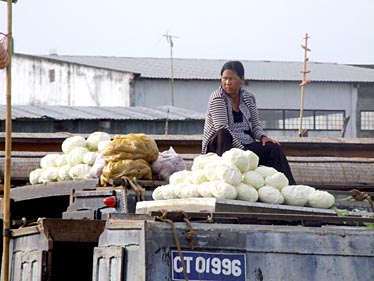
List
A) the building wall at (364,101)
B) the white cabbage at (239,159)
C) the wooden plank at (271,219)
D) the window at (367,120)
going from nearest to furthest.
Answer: the wooden plank at (271,219)
the white cabbage at (239,159)
the building wall at (364,101)
the window at (367,120)

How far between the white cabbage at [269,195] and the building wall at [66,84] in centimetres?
2619

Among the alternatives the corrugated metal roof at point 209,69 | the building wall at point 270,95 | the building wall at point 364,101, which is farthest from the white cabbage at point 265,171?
the building wall at point 364,101

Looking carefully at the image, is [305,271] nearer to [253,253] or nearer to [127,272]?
[253,253]

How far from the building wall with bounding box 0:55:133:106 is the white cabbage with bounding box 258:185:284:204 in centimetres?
2619

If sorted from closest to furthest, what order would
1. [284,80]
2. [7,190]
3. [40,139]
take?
Answer: [7,190], [40,139], [284,80]

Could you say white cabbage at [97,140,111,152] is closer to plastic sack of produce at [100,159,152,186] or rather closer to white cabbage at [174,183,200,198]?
plastic sack of produce at [100,159,152,186]

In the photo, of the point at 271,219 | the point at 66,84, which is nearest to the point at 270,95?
the point at 66,84

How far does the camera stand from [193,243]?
537 centimetres

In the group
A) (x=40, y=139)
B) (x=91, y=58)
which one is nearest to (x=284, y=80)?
(x=91, y=58)

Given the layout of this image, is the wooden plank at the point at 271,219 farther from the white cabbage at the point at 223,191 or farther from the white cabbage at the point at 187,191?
the white cabbage at the point at 187,191

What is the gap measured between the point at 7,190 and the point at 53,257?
2.22 ft

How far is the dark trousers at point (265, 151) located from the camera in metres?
8.11

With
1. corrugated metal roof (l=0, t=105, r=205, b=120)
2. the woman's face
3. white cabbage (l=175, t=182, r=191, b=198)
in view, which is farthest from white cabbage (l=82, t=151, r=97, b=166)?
corrugated metal roof (l=0, t=105, r=205, b=120)

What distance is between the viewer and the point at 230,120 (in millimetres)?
8445
